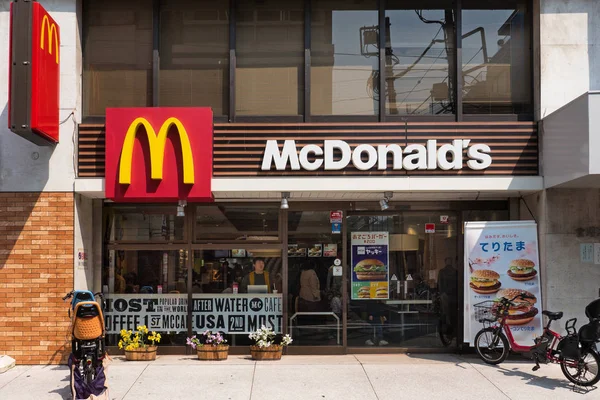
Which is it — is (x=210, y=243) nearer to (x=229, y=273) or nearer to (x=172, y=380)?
(x=229, y=273)

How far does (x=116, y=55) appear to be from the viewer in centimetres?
1126

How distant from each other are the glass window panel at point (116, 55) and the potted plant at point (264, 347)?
14.0ft

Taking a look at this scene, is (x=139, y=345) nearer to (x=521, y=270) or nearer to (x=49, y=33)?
(x=49, y=33)

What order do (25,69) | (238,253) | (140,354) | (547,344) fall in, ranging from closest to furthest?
1. (25,69)
2. (547,344)
3. (140,354)
4. (238,253)

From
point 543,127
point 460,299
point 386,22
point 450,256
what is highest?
point 386,22

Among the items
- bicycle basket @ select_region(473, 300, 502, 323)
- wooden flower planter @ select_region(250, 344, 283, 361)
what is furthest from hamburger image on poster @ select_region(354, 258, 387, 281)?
wooden flower planter @ select_region(250, 344, 283, 361)

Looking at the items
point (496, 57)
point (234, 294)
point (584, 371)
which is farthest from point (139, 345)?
point (496, 57)

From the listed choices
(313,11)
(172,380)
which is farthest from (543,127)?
(172,380)

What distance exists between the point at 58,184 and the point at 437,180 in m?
6.07

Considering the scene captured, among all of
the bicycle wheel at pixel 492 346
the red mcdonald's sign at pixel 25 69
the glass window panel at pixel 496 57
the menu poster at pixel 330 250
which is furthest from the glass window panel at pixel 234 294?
the glass window panel at pixel 496 57

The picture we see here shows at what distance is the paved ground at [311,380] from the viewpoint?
895cm

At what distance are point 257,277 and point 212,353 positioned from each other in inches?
60.0

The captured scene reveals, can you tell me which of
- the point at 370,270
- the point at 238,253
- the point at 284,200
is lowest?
the point at 370,270

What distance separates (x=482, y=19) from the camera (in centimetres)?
1125
